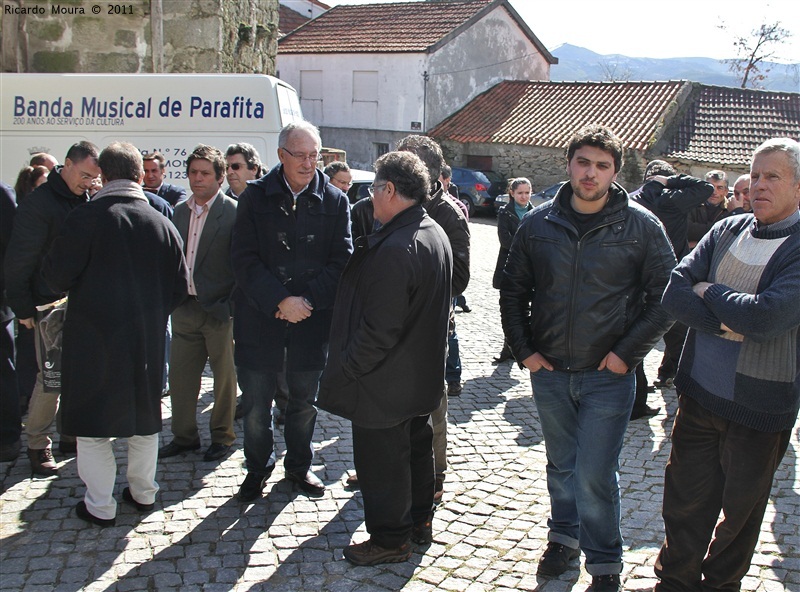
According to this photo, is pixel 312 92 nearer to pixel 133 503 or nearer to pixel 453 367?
pixel 453 367

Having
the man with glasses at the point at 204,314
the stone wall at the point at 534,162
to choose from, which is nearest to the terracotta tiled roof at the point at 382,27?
the stone wall at the point at 534,162

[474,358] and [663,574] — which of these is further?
[474,358]

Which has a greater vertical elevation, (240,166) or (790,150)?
(790,150)

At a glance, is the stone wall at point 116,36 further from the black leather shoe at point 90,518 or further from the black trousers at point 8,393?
the black leather shoe at point 90,518

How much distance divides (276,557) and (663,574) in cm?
183

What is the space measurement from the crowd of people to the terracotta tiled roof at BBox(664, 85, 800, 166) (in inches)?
817

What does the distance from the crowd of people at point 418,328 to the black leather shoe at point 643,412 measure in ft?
7.15

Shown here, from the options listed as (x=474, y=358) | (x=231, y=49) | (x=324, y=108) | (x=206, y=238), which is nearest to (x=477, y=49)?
(x=324, y=108)

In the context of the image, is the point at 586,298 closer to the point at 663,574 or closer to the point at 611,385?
Answer: the point at 611,385

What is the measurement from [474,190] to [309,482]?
818 inches

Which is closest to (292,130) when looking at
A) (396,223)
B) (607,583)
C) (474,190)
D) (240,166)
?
(396,223)

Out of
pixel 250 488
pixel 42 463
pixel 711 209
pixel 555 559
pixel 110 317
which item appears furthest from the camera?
pixel 711 209

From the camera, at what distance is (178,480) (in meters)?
4.66

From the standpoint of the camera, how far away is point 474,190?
2464 cm
